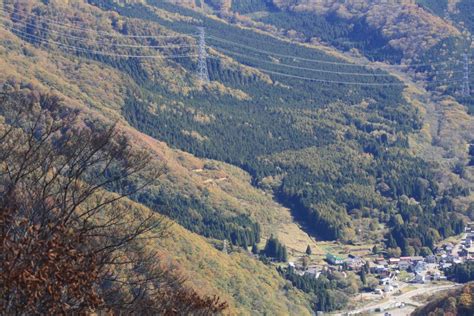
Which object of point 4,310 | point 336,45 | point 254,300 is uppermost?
point 4,310

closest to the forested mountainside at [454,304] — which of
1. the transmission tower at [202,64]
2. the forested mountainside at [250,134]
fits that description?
the forested mountainside at [250,134]

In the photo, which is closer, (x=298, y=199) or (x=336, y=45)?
(x=298, y=199)

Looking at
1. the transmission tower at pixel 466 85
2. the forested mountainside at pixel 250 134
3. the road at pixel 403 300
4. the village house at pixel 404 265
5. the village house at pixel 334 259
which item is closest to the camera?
the road at pixel 403 300

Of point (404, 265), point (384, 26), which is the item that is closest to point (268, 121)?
point (404, 265)

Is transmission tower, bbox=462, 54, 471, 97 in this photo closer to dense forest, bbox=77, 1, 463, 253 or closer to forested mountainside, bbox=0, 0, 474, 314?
forested mountainside, bbox=0, 0, 474, 314

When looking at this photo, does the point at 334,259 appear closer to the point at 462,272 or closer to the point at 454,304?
the point at 462,272

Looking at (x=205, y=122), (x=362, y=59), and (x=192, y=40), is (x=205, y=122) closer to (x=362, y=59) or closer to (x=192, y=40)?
(x=192, y=40)

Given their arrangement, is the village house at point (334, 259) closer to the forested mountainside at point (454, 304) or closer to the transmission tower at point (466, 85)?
the forested mountainside at point (454, 304)

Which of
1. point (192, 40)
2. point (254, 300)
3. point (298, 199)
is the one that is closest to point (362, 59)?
point (192, 40)
